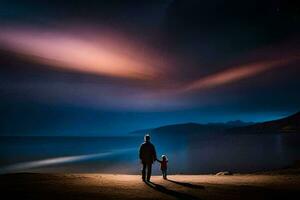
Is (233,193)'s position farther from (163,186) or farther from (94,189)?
(94,189)

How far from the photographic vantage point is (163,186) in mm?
16156

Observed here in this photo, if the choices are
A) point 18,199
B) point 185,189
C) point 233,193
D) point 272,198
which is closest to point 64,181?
point 18,199

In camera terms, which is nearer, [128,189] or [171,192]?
[171,192]

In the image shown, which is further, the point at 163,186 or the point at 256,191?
the point at 163,186

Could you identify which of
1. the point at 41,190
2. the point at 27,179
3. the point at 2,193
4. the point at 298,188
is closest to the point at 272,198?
the point at 298,188

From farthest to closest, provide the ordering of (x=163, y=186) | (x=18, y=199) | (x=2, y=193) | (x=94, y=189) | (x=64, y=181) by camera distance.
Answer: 1. (x=64, y=181)
2. (x=163, y=186)
3. (x=94, y=189)
4. (x=2, y=193)
5. (x=18, y=199)

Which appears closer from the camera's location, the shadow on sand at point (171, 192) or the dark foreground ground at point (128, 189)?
the shadow on sand at point (171, 192)

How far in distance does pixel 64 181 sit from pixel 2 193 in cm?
384

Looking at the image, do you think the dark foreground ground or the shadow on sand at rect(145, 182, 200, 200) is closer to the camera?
the shadow on sand at rect(145, 182, 200, 200)

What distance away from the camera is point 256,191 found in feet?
48.0

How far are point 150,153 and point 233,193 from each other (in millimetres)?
5400

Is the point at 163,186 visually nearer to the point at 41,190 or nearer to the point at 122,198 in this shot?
the point at 122,198

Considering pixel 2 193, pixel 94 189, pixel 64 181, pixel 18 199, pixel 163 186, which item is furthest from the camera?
pixel 64 181

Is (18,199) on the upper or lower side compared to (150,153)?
→ lower
